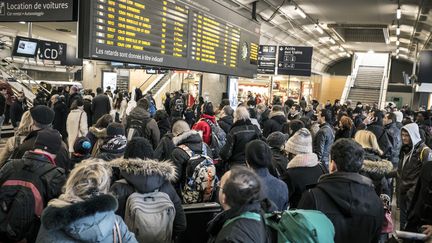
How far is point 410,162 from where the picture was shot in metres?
4.83

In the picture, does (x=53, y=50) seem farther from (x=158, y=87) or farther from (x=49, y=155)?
(x=49, y=155)

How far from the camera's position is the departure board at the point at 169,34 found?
4594mm

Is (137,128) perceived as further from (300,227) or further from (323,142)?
(300,227)

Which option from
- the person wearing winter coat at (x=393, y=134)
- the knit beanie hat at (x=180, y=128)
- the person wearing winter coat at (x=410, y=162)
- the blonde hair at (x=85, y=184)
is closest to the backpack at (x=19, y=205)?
the blonde hair at (x=85, y=184)

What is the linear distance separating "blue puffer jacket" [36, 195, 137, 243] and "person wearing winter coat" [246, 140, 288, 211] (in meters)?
1.53

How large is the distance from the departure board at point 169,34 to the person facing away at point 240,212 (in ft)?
9.62

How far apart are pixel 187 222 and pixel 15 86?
1459 cm

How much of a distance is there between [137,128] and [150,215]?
343cm

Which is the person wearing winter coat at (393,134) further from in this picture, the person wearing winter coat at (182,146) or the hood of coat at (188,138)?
the hood of coat at (188,138)

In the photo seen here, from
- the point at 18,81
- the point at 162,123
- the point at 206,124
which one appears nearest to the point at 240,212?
the point at 206,124

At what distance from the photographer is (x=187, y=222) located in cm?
321

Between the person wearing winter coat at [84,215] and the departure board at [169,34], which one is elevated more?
the departure board at [169,34]

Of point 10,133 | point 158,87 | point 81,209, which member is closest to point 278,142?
point 81,209

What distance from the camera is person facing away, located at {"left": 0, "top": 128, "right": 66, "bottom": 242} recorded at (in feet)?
8.69
